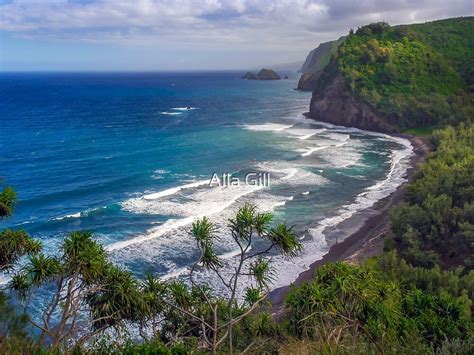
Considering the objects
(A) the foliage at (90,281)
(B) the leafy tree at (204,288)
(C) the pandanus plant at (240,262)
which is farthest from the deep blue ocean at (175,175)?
(A) the foliage at (90,281)

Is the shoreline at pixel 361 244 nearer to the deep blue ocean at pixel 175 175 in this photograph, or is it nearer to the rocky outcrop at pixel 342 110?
the deep blue ocean at pixel 175 175

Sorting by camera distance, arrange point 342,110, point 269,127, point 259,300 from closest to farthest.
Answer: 1. point 259,300
2. point 269,127
3. point 342,110

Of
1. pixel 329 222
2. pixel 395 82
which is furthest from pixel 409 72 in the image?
pixel 329 222

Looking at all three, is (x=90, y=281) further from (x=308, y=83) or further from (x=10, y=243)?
(x=308, y=83)

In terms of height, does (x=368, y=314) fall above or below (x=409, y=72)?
below

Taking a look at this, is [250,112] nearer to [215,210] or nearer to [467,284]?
[215,210]

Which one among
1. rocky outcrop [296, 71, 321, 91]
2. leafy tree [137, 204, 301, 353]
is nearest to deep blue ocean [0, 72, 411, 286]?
leafy tree [137, 204, 301, 353]

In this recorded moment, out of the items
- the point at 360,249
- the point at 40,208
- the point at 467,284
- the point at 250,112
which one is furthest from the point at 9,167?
the point at 250,112
